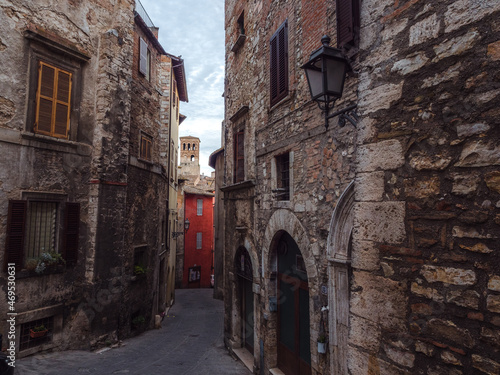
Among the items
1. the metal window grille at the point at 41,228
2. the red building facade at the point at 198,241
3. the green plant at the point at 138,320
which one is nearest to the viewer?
the metal window grille at the point at 41,228

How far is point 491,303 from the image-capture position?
1.79 m

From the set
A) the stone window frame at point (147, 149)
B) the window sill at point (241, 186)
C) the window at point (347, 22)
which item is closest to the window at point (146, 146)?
the stone window frame at point (147, 149)

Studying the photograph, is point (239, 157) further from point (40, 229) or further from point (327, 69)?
point (327, 69)

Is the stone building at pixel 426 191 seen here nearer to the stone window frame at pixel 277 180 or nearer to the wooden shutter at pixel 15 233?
the stone window frame at pixel 277 180

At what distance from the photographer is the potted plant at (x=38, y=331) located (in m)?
8.01

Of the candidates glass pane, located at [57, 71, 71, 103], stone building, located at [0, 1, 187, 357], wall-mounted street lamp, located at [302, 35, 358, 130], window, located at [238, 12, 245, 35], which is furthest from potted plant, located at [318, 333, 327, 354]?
window, located at [238, 12, 245, 35]

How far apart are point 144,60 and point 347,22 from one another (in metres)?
9.42

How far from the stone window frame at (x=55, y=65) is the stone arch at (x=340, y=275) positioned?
7.52 meters

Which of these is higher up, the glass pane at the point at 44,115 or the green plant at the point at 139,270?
the glass pane at the point at 44,115

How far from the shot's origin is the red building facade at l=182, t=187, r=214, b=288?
2738 centimetres

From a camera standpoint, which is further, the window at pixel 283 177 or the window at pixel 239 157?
the window at pixel 239 157

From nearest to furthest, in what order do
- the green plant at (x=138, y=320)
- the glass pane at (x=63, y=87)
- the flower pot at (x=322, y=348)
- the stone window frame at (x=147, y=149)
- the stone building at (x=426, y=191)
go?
the stone building at (x=426, y=191)
the flower pot at (x=322, y=348)
the glass pane at (x=63, y=87)
the green plant at (x=138, y=320)
the stone window frame at (x=147, y=149)

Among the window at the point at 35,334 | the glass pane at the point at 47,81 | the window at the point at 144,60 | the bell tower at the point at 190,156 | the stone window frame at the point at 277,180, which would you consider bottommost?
the window at the point at 35,334

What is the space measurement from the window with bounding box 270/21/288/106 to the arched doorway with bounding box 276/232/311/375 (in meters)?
3.12
